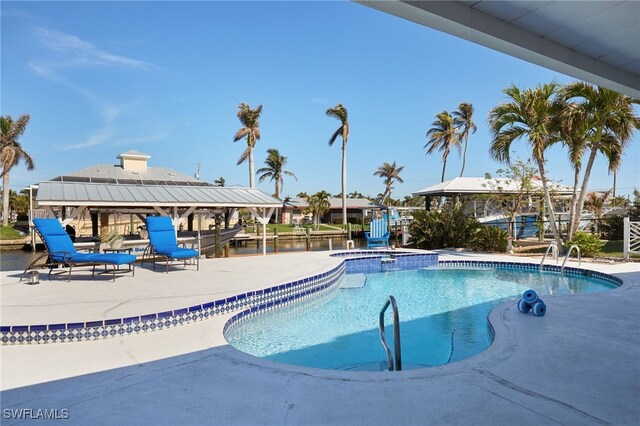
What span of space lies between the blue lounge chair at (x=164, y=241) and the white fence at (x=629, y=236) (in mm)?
12529

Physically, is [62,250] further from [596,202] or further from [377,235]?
[596,202]

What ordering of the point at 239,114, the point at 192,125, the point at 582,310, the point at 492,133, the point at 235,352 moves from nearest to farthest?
1. the point at 235,352
2. the point at 582,310
3. the point at 492,133
4. the point at 192,125
5. the point at 239,114

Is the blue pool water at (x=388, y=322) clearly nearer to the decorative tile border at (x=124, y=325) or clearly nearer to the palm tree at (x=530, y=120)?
the decorative tile border at (x=124, y=325)

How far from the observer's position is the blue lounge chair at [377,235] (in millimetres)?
15956

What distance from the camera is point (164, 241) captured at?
929 centimetres

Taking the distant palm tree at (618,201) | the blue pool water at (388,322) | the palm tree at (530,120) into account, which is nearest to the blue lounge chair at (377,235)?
the blue pool water at (388,322)

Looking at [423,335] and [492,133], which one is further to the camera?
[492,133]

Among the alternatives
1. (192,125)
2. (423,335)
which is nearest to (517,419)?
(423,335)

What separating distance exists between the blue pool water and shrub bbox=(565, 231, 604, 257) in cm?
306

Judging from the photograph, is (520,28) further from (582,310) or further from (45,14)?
(45,14)

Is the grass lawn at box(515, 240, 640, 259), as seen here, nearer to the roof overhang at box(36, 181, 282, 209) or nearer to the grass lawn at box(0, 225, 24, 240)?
the roof overhang at box(36, 181, 282, 209)

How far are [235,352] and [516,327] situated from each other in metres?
3.35

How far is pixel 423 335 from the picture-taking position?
19.2 feet

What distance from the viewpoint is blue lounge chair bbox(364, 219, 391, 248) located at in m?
16.0
